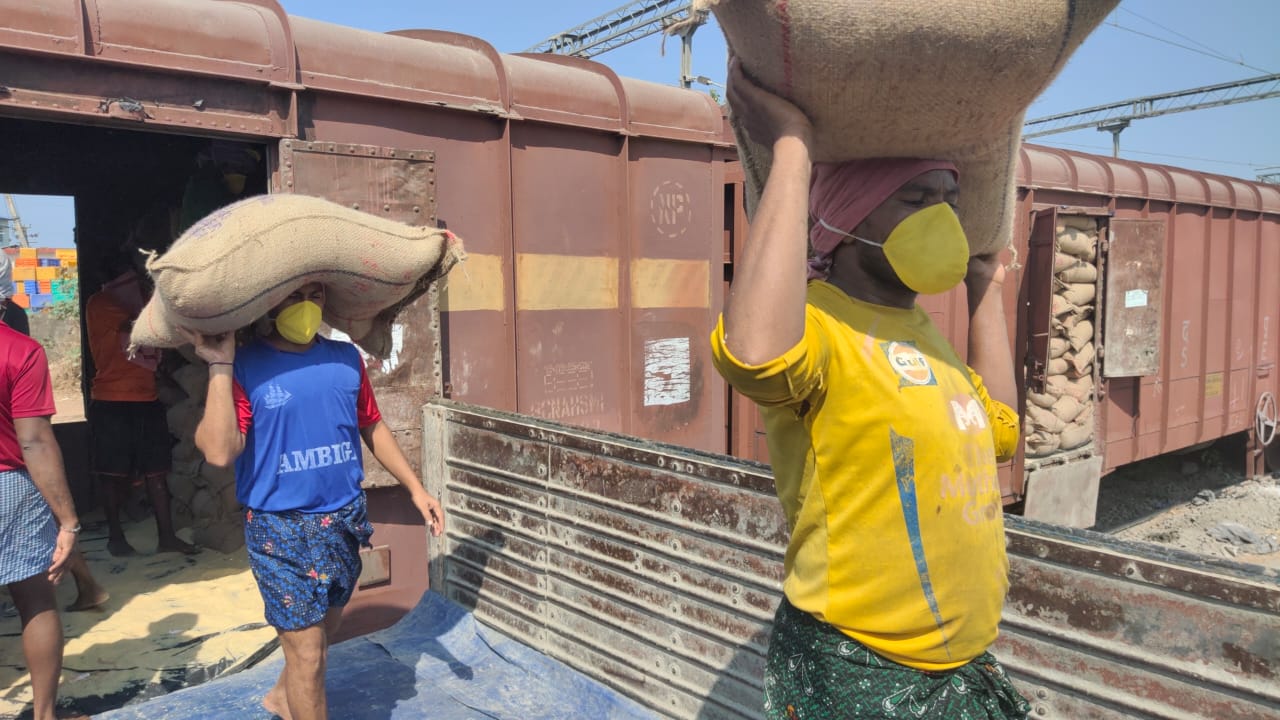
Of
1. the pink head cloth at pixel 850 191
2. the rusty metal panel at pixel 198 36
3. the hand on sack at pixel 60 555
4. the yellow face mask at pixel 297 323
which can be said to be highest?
the rusty metal panel at pixel 198 36

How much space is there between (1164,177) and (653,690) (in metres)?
8.00

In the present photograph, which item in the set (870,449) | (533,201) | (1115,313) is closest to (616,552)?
(870,449)

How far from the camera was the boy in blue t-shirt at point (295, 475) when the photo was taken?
91.6 inches

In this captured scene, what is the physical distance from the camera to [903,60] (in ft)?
4.06

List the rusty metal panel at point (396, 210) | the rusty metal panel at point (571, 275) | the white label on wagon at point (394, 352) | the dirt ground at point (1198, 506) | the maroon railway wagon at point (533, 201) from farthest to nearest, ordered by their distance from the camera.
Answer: the dirt ground at point (1198, 506), the rusty metal panel at point (571, 275), the white label on wagon at point (394, 352), the rusty metal panel at point (396, 210), the maroon railway wagon at point (533, 201)

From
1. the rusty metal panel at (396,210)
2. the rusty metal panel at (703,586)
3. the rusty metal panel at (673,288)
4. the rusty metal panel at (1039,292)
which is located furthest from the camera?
the rusty metal panel at (1039,292)

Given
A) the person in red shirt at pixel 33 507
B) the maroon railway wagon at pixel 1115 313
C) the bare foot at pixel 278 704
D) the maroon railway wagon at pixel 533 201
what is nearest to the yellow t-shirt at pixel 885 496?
the bare foot at pixel 278 704

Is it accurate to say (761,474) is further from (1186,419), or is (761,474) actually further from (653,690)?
(1186,419)

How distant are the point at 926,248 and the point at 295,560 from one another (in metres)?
1.96

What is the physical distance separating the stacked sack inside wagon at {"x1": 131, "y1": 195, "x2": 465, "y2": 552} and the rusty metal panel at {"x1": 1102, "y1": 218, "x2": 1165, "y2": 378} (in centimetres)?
617

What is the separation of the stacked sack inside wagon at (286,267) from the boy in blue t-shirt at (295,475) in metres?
0.10

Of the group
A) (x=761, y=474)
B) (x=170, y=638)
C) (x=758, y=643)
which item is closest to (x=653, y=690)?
(x=758, y=643)

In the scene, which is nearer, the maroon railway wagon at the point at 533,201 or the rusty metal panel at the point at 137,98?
the rusty metal panel at the point at 137,98

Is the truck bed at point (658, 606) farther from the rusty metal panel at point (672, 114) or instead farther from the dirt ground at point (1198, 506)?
the dirt ground at point (1198, 506)
